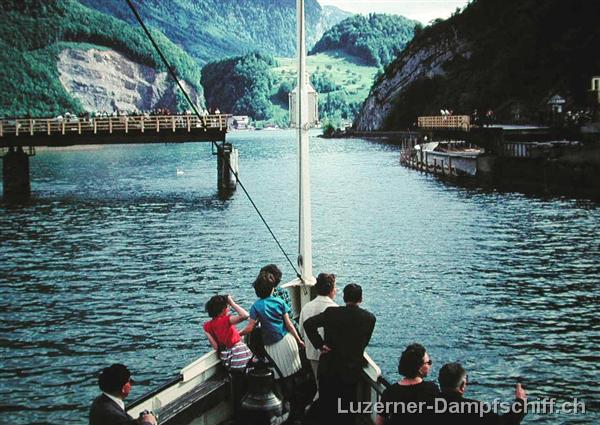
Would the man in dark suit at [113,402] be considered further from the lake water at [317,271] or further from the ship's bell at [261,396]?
the lake water at [317,271]

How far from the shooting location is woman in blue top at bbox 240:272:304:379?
36.7ft

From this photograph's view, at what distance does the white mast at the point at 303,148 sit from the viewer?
13430 millimetres

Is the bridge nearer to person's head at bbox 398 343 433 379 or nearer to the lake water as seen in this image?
the lake water

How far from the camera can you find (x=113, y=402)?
8.80 meters

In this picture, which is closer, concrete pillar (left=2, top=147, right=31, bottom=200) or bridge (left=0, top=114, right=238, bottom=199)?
bridge (left=0, top=114, right=238, bottom=199)

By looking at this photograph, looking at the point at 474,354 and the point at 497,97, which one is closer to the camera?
the point at 474,354

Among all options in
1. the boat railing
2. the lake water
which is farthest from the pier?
the boat railing

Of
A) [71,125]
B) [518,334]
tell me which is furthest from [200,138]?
[518,334]

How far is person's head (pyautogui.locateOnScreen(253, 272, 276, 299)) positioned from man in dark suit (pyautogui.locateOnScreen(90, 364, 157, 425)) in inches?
105

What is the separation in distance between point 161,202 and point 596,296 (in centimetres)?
4280

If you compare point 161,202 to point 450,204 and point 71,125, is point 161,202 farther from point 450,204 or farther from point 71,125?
point 450,204

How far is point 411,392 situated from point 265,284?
3.23 meters

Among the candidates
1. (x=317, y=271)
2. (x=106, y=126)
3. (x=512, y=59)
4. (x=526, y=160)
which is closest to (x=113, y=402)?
(x=317, y=271)

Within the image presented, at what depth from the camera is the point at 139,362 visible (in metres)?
22.2
